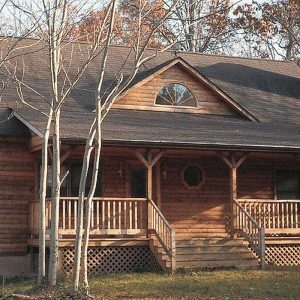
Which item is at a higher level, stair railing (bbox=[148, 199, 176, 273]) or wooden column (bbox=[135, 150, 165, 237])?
wooden column (bbox=[135, 150, 165, 237])

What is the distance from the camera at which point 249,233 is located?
Answer: 69.5 feet

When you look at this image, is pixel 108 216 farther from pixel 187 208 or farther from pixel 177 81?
pixel 177 81

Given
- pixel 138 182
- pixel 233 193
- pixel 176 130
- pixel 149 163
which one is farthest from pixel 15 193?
pixel 233 193

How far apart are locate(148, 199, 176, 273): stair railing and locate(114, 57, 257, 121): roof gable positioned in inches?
181

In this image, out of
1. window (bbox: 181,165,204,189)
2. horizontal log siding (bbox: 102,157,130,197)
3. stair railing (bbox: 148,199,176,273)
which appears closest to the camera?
stair railing (bbox: 148,199,176,273)

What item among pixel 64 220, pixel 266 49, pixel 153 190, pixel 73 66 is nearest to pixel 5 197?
pixel 64 220

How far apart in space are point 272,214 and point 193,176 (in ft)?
9.44

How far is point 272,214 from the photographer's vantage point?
72.3 ft

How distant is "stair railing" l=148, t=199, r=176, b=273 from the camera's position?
1934cm

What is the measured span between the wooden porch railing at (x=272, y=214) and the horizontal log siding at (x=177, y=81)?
4.08 meters

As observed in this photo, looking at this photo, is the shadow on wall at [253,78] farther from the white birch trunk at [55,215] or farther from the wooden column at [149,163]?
the white birch trunk at [55,215]

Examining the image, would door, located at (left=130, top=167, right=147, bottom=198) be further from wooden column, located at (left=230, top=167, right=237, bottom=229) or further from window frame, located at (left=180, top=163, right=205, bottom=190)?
wooden column, located at (left=230, top=167, right=237, bottom=229)

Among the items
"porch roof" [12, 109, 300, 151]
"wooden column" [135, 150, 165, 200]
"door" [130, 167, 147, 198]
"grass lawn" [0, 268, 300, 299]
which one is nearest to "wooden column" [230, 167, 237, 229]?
"porch roof" [12, 109, 300, 151]

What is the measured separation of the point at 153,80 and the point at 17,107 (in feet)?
15.3
